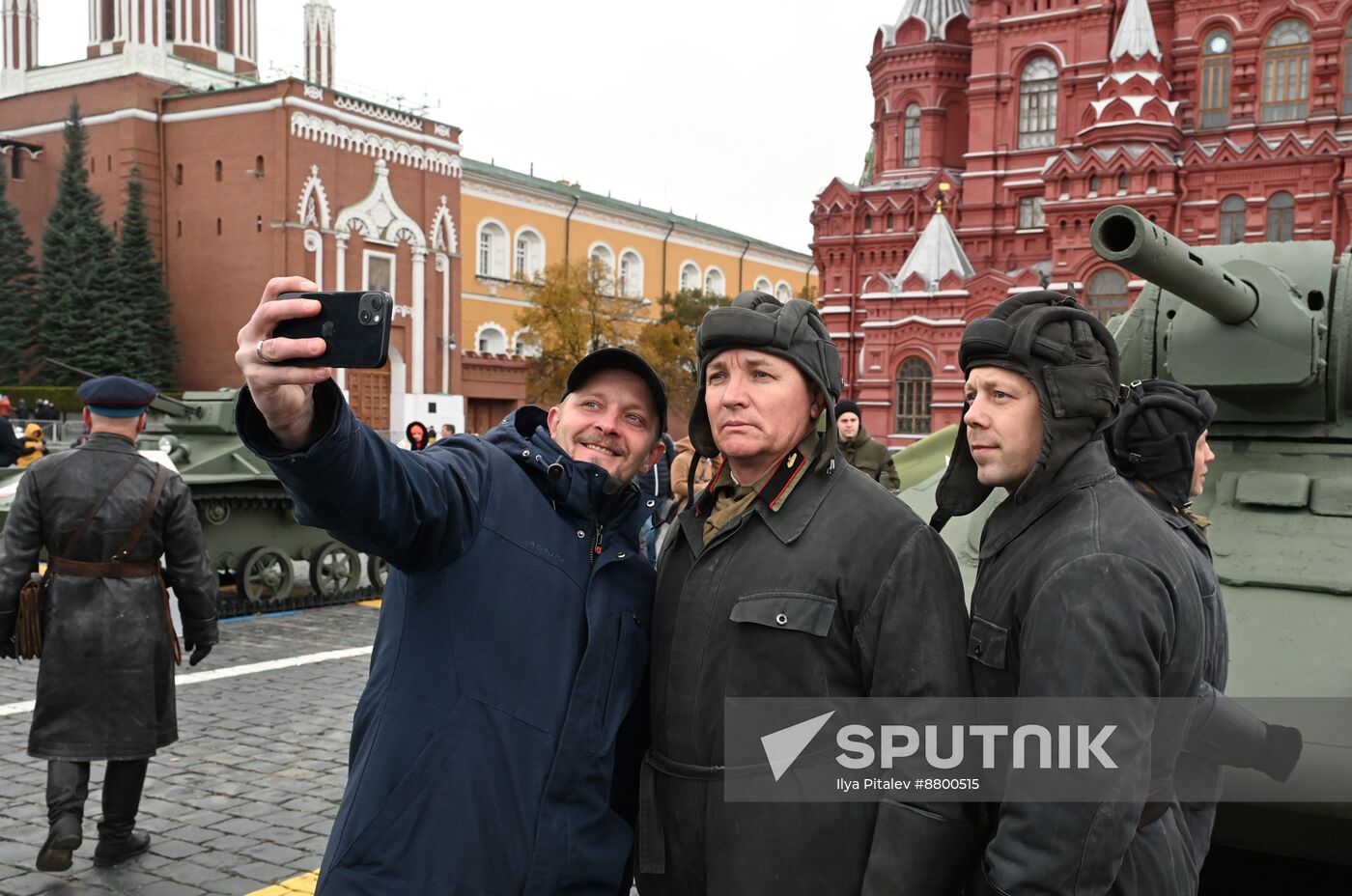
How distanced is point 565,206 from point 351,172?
1611 cm

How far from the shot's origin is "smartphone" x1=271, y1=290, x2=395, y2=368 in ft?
6.44

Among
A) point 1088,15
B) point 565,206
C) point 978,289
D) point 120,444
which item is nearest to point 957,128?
point 1088,15

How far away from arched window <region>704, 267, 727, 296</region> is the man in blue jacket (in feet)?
202

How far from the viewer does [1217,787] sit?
297 centimetres

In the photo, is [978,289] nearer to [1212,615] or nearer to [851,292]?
[851,292]

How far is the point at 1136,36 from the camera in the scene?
116 feet

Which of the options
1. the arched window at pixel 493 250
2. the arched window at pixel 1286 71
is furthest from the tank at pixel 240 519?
the arched window at pixel 493 250

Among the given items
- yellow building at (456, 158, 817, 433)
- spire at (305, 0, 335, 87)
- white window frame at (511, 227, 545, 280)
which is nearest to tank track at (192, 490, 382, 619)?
yellow building at (456, 158, 817, 433)

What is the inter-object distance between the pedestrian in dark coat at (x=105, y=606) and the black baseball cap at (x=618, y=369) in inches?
130

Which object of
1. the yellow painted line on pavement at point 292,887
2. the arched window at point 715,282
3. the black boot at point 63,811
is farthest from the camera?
the arched window at point 715,282

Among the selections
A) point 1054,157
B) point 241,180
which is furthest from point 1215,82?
point 241,180

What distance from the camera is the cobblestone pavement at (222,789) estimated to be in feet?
16.5

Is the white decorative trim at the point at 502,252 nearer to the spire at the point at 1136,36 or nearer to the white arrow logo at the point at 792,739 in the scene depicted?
the spire at the point at 1136,36

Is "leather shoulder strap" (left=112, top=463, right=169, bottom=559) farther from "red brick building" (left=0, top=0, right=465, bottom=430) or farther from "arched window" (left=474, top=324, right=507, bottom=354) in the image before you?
"arched window" (left=474, top=324, right=507, bottom=354)
